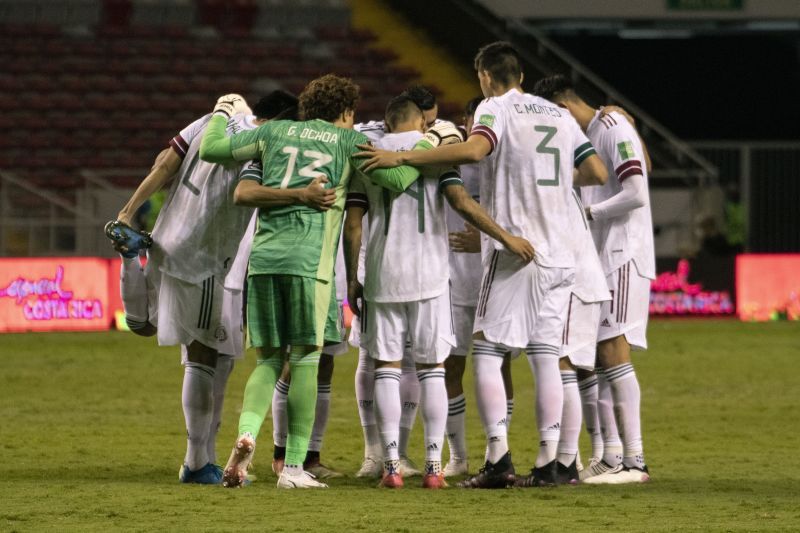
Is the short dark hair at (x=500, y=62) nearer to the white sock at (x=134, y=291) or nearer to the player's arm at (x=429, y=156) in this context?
the player's arm at (x=429, y=156)

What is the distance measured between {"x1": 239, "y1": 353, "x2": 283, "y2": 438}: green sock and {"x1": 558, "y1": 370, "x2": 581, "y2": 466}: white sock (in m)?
1.54

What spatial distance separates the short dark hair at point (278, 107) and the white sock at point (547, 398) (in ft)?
5.71

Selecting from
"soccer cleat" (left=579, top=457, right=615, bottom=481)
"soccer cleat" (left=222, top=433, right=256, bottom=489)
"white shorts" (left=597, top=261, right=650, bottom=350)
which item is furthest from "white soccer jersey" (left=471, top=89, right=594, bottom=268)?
"soccer cleat" (left=222, top=433, right=256, bottom=489)

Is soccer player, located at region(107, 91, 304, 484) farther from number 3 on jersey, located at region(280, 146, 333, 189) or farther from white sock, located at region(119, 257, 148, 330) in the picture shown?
number 3 on jersey, located at region(280, 146, 333, 189)

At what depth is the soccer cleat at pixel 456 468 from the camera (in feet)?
25.4

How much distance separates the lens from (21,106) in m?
25.1

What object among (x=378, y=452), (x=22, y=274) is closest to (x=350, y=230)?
(x=378, y=452)

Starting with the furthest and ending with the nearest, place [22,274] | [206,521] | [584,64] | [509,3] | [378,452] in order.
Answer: [584,64], [509,3], [22,274], [378,452], [206,521]

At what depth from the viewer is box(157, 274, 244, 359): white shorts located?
7199mm

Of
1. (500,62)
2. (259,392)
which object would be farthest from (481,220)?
(259,392)

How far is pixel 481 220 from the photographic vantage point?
22.4 ft

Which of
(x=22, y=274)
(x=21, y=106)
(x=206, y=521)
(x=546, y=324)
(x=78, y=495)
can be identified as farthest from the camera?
(x=21, y=106)

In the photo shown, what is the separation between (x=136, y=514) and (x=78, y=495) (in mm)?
743

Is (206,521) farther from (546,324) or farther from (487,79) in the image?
(487,79)
